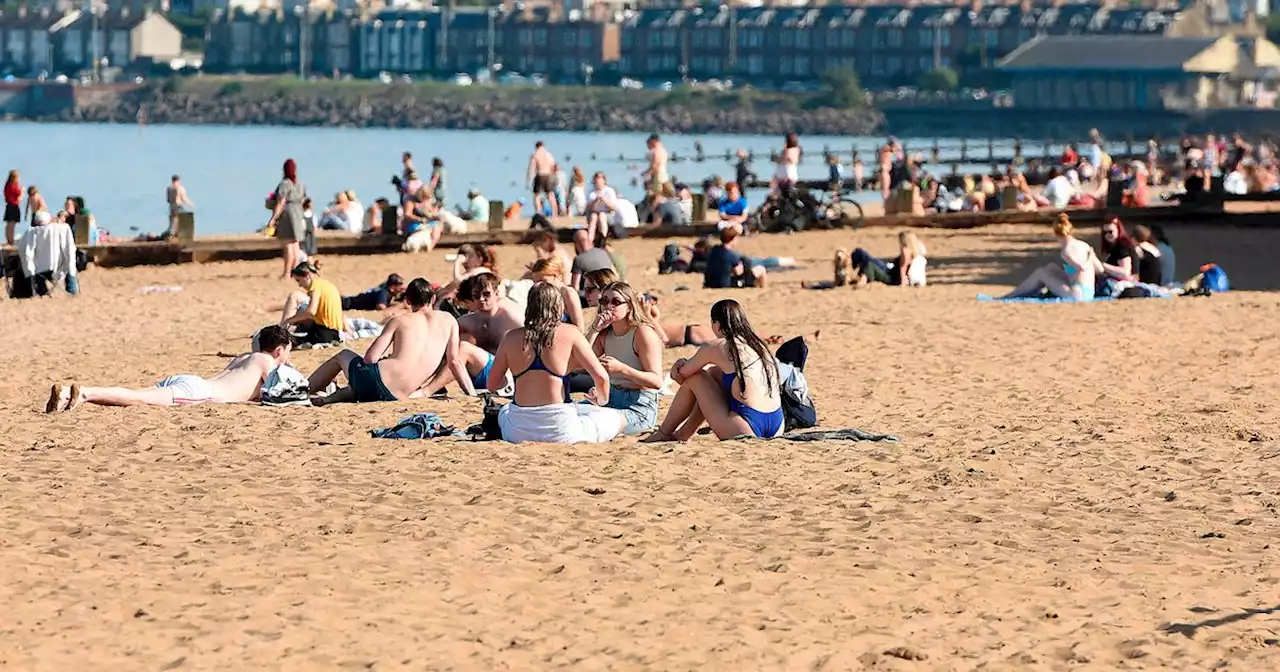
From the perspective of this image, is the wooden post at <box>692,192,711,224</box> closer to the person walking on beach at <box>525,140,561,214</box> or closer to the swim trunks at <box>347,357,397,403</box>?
the person walking on beach at <box>525,140,561,214</box>

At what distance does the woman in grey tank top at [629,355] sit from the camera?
36.5ft

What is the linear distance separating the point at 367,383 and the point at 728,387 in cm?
269

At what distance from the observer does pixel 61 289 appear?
74.2ft

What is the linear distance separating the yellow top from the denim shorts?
5076 millimetres

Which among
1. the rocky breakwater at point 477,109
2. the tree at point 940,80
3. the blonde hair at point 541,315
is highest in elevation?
the tree at point 940,80

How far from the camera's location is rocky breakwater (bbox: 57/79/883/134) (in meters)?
168

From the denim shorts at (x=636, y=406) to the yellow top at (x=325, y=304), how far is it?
5.08 m

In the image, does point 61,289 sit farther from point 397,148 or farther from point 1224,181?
point 397,148

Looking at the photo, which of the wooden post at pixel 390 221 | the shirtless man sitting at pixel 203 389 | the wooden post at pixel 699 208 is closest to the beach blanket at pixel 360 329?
the shirtless man sitting at pixel 203 389

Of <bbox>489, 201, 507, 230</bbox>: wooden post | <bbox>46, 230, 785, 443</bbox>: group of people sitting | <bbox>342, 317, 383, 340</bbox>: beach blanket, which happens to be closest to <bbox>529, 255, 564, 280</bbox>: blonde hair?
<bbox>46, 230, 785, 443</bbox>: group of people sitting

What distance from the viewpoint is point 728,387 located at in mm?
10781

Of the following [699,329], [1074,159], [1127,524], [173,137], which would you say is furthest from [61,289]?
[173,137]

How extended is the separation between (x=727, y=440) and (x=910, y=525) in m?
2.07

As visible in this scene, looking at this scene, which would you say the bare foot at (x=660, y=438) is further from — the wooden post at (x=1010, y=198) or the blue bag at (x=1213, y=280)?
the wooden post at (x=1010, y=198)
